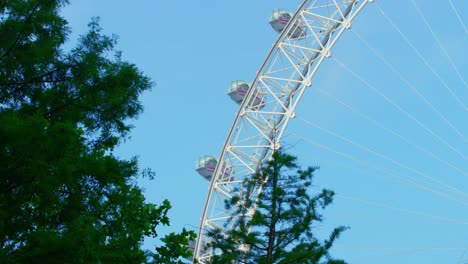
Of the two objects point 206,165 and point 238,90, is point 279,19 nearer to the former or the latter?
point 238,90

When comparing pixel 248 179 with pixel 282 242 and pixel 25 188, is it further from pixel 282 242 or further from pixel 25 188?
pixel 25 188

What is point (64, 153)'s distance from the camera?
26.5 feet

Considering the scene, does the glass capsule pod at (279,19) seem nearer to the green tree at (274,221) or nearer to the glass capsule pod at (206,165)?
the glass capsule pod at (206,165)

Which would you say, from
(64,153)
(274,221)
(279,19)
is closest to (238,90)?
(279,19)

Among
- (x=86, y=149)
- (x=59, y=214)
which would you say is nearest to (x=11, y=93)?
(x=86, y=149)

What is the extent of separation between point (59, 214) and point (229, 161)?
1005 inches

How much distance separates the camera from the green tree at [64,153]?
25.7 feet

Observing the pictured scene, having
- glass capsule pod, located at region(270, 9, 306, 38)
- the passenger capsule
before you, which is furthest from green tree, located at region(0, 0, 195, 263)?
the passenger capsule

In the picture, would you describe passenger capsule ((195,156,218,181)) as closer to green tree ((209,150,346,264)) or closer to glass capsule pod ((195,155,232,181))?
glass capsule pod ((195,155,232,181))

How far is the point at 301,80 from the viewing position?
1299 inches

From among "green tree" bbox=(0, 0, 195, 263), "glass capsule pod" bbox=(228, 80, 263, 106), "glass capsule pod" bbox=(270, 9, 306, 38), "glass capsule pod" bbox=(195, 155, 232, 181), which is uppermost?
"glass capsule pod" bbox=(270, 9, 306, 38)

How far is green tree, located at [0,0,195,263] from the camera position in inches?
308

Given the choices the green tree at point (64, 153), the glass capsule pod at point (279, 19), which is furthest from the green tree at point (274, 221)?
the glass capsule pod at point (279, 19)

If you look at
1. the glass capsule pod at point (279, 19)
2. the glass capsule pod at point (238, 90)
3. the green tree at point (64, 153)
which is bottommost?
the green tree at point (64, 153)
